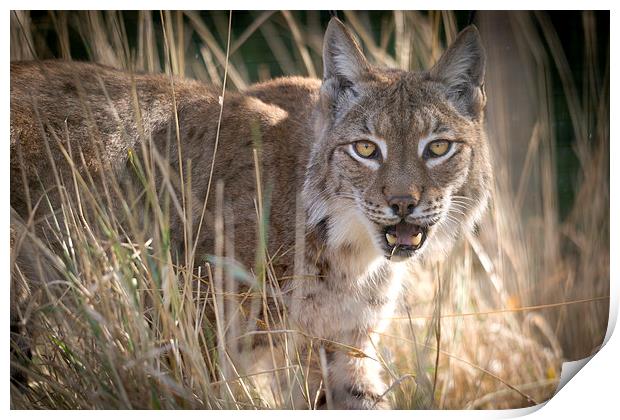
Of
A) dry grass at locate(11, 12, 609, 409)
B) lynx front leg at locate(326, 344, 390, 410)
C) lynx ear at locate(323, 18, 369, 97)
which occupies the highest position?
lynx ear at locate(323, 18, 369, 97)

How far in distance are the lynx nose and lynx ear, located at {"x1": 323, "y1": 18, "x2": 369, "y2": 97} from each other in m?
0.65

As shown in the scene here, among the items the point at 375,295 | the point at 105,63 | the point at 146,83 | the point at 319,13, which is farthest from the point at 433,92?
the point at 105,63

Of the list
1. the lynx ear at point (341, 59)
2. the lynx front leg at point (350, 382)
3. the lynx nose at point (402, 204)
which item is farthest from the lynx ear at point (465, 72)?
the lynx front leg at point (350, 382)

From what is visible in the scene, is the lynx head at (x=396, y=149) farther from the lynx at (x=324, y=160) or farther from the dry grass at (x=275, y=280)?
the dry grass at (x=275, y=280)

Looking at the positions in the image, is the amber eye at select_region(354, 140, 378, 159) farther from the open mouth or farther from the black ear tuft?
the open mouth

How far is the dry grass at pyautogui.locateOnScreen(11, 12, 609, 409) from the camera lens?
11.0 feet

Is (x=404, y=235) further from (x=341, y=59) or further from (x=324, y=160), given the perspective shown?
(x=341, y=59)

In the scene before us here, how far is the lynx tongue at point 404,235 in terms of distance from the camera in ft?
12.0

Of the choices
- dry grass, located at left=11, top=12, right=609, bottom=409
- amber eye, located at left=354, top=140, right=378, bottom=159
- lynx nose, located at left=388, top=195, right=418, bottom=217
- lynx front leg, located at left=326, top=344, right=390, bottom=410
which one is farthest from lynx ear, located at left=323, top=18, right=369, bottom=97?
lynx front leg, located at left=326, top=344, right=390, bottom=410

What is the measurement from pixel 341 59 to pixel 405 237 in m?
0.85

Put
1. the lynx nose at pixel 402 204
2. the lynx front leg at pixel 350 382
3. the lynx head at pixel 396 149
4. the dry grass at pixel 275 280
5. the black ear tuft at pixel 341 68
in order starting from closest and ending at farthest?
the dry grass at pixel 275 280
the lynx nose at pixel 402 204
the lynx head at pixel 396 149
the black ear tuft at pixel 341 68
the lynx front leg at pixel 350 382

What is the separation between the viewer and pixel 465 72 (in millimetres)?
3830

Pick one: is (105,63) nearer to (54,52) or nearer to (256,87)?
(54,52)

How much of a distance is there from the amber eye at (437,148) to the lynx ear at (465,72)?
21cm
